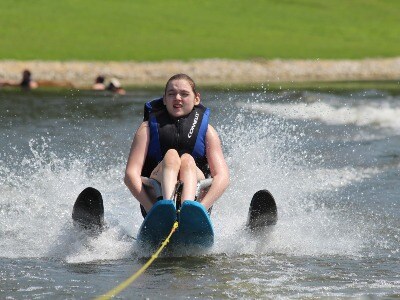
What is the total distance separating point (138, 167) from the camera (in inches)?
389

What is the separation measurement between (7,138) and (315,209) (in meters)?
8.70

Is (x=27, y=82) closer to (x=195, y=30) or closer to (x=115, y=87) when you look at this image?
(x=115, y=87)

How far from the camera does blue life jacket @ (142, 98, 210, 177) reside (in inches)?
395

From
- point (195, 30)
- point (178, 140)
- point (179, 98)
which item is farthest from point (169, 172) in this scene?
point (195, 30)

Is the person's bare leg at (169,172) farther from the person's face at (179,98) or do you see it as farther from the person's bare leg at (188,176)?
the person's face at (179,98)

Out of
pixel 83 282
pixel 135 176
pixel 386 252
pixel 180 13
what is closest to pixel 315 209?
pixel 386 252

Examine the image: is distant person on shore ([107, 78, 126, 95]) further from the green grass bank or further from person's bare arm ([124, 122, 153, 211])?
person's bare arm ([124, 122, 153, 211])

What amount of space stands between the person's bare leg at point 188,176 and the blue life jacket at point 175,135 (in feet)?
0.83

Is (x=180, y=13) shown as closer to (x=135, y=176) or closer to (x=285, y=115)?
(x=285, y=115)

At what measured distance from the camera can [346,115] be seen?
25.2m

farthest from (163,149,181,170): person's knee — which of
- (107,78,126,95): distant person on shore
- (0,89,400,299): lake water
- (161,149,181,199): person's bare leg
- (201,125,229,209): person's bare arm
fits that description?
(107,78,126,95): distant person on shore

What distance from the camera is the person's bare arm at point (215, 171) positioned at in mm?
9828

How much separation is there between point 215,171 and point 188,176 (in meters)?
0.57

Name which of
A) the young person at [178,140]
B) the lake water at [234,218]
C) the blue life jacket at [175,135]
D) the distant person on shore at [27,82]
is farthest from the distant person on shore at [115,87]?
the blue life jacket at [175,135]
